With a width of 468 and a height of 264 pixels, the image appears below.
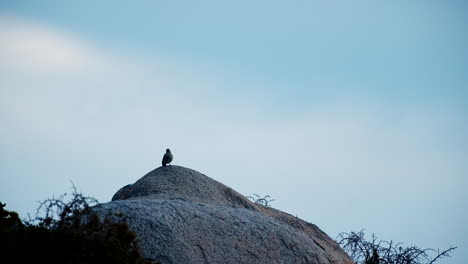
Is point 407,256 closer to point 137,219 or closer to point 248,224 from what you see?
point 248,224

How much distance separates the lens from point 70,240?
756 centimetres

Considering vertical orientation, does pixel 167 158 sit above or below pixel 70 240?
above

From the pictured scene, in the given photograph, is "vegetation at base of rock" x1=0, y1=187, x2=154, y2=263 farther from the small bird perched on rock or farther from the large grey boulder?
the small bird perched on rock

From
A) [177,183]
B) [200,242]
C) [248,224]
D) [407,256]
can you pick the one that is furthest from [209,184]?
[407,256]

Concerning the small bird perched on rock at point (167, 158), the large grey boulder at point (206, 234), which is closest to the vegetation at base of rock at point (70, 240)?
the large grey boulder at point (206, 234)

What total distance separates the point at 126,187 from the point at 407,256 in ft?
24.5

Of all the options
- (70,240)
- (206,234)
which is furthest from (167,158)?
(70,240)

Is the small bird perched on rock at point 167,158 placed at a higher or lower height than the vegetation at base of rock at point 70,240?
higher

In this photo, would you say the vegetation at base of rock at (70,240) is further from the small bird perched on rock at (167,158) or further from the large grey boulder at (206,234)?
the small bird perched on rock at (167,158)

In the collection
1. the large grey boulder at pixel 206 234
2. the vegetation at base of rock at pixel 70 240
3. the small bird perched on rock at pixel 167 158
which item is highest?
the small bird perched on rock at pixel 167 158

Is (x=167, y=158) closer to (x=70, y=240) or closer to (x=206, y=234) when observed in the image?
(x=206, y=234)

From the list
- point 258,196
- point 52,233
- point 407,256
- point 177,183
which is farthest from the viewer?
point 258,196

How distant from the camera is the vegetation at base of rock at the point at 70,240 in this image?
7.53 meters

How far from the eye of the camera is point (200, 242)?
10.2 meters
